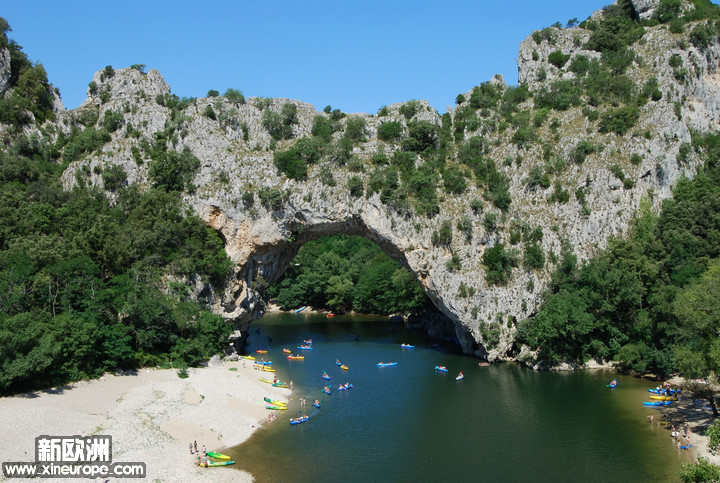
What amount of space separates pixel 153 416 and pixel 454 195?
39.3 m

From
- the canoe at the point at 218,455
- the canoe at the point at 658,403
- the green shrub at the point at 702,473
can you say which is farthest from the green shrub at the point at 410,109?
the green shrub at the point at 702,473

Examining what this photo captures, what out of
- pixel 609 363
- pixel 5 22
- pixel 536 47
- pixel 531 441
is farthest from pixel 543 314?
pixel 5 22

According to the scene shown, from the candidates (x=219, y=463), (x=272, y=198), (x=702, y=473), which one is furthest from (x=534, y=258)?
(x=219, y=463)

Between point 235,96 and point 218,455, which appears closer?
point 218,455

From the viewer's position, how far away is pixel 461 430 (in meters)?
38.8

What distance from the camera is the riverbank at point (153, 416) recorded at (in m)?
32.2

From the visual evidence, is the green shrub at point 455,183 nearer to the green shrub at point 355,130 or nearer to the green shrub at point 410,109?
the green shrub at point 410,109

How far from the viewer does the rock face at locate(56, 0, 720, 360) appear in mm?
58844

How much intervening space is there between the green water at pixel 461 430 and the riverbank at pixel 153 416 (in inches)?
98.2

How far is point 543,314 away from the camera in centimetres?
5412

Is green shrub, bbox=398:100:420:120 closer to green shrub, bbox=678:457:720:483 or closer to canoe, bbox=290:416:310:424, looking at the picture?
canoe, bbox=290:416:310:424

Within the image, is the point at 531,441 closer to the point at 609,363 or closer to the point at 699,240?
the point at 609,363

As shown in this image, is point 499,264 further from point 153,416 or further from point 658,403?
point 153,416

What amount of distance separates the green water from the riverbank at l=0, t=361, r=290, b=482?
8.18ft
